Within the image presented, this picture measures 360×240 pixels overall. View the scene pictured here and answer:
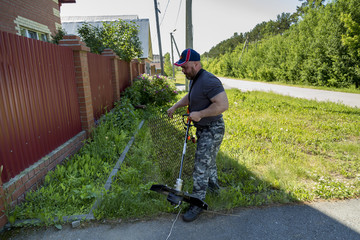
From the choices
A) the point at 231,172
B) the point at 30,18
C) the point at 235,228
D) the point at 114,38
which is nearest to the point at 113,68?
the point at 30,18

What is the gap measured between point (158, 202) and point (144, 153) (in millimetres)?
1681

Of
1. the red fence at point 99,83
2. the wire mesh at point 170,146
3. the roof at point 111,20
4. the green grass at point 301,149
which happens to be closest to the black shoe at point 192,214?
the wire mesh at point 170,146

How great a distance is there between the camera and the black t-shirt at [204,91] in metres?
2.57

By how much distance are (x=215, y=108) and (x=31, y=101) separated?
2464 mm

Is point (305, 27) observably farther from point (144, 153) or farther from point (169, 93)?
point (144, 153)

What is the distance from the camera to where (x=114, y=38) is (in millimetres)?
11281

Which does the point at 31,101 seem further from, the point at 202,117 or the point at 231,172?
the point at 231,172

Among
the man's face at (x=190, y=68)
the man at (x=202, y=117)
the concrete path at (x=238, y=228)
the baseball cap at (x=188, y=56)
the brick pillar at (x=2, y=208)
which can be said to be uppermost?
the baseball cap at (x=188, y=56)

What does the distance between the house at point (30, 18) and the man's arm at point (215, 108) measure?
674 centimetres

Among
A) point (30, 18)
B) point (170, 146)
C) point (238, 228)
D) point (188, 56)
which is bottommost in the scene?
point (238, 228)

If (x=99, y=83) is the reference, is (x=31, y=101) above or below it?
below

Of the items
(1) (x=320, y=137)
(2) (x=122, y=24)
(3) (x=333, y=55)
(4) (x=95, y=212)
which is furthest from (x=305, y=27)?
(4) (x=95, y=212)

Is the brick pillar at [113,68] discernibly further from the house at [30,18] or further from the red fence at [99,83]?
the house at [30,18]

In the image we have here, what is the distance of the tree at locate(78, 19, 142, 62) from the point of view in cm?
963
